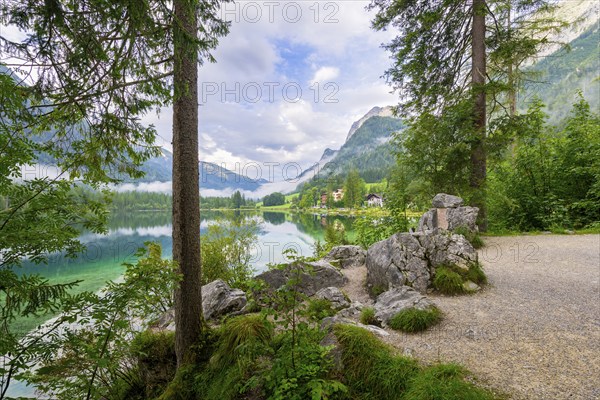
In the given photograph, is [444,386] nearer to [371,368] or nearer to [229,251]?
[371,368]

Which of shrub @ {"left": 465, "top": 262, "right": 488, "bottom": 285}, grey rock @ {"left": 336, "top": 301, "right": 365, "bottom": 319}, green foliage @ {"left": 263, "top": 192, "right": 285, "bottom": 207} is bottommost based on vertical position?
grey rock @ {"left": 336, "top": 301, "right": 365, "bottom": 319}

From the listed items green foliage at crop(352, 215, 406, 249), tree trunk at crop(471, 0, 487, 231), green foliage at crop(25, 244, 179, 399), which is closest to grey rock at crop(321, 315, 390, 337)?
green foliage at crop(25, 244, 179, 399)

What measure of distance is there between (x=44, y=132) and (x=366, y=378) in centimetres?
493

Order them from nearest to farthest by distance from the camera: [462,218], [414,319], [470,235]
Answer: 1. [414,319]
2. [470,235]
3. [462,218]

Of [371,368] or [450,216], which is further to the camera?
[450,216]

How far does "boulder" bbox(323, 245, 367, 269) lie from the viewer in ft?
25.8

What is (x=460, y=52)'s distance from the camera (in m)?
9.89

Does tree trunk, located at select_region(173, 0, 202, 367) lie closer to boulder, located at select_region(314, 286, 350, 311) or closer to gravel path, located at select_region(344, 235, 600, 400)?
boulder, located at select_region(314, 286, 350, 311)

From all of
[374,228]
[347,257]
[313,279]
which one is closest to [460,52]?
[374,228]

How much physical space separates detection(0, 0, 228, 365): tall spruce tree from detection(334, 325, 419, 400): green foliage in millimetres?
2307

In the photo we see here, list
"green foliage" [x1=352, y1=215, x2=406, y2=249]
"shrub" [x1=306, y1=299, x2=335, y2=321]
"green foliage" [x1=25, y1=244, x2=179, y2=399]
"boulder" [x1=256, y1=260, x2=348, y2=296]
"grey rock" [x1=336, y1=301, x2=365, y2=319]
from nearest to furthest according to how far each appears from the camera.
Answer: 1. "green foliage" [x1=25, y1=244, x2=179, y2=399]
2. "shrub" [x1=306, y1=299, x2=335, y2=321]
3. "grey rock" [x1=336, y1=301, x2=365, y2=319]
4. "boulder" [x1=256, y1=260, x2=348, y2=296]
5. "green foliage" [x1=352, y1=215, x2=406, y2=249]

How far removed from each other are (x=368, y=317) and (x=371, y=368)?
4.21 feet

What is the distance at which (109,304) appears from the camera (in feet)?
7.97

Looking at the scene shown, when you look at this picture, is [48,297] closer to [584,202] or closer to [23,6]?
[23,6]
